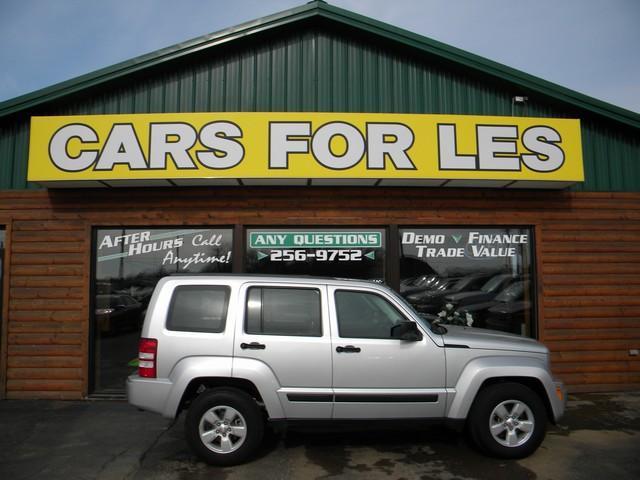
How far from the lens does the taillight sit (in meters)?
4.68

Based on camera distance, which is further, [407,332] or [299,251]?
[299,251]

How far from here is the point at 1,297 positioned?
7707 mm

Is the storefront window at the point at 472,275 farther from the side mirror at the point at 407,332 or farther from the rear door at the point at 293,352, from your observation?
the rear door at the point at 293,352

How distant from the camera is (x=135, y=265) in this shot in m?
7.86

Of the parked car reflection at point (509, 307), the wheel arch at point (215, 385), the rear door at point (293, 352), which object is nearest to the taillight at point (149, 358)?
the wheel arch at point (215, 385)

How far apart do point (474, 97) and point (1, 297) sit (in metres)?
8.58

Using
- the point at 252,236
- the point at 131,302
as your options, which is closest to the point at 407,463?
the point at 252,236

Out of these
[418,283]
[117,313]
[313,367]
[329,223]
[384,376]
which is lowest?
[384,376]

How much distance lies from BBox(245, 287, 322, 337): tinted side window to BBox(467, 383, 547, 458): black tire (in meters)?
1.83

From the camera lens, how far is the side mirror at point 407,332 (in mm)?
4754

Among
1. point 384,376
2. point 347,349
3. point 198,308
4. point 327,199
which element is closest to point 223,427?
point 198,308

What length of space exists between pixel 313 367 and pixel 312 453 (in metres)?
1.07

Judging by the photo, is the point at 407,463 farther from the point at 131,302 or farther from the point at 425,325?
the point at 131,302

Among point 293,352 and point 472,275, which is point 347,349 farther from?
point 472,275
